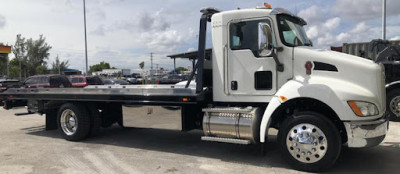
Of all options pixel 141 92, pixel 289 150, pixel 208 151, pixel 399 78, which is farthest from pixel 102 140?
pixel 399 78

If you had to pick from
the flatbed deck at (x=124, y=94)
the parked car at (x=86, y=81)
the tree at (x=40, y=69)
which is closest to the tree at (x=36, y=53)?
the tree at (x=40, y=69)

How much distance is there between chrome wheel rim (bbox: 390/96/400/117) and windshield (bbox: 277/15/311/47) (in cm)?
496

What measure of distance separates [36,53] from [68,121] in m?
49.9

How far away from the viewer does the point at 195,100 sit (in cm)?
574

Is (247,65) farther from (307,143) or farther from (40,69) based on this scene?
(40,69)

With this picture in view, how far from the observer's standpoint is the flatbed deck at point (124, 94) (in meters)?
5.88

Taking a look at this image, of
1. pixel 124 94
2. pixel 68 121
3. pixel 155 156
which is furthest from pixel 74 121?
pixel 155 156

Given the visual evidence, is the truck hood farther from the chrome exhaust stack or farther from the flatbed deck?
the flatbed deck

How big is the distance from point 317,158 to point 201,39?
2745 millimetres

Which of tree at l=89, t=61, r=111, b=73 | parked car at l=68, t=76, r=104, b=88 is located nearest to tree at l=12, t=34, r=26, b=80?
parked car at l=68, t=76, r=104, b=88

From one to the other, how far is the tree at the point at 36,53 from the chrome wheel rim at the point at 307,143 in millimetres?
52892

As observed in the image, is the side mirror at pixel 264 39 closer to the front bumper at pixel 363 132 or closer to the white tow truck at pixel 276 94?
the white tow truck at pixel 276 94

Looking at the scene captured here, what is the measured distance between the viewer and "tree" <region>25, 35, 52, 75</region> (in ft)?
165

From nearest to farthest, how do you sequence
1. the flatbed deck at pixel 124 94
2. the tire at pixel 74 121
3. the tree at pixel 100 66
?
the flatbed deck at pixel 124 94 → the tire at pixel 74 121 → the tree at pixel 100 66
